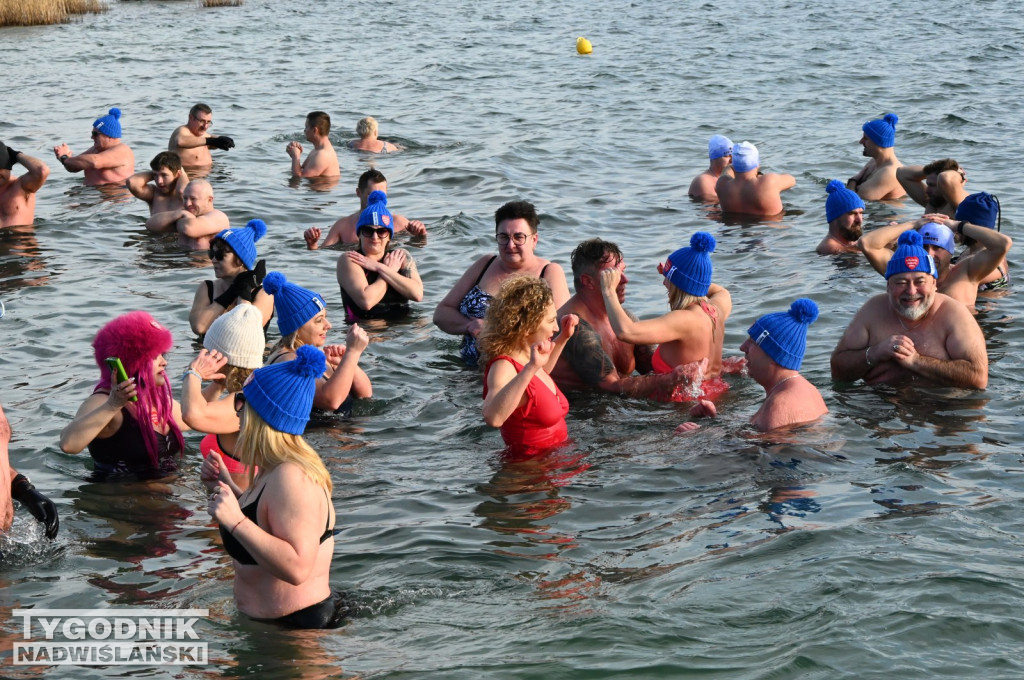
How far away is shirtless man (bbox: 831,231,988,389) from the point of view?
800cm

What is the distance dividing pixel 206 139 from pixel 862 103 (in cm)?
1158

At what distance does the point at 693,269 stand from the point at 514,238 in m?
1.58

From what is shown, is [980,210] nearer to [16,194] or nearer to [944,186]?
[944,186]

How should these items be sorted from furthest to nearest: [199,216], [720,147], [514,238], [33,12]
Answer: [33,12], [720,147], [199,216], [514,238]

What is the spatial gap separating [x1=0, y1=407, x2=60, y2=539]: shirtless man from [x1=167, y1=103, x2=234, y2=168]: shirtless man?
1061 cm

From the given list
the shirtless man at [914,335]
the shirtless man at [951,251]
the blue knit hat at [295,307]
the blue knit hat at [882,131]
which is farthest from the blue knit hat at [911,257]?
the blue knit hat at [882,131]

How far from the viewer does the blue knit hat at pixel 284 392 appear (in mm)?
4676

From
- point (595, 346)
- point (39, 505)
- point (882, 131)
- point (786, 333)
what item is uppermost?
point (882, 131)

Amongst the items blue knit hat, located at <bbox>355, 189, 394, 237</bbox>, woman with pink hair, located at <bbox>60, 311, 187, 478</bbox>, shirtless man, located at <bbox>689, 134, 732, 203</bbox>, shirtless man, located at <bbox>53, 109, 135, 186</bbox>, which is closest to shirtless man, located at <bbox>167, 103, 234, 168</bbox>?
shirtless man, located at <bbox>53, 109, 135, 186</bbox>

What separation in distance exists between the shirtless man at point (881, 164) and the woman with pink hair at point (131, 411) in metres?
9.81

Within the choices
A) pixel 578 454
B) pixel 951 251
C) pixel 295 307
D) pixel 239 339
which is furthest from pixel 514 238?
Answer: pixel 951 251

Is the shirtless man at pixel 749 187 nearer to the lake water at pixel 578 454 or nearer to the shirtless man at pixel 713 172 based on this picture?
the lake water at pixel 578 454

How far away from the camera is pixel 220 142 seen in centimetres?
1638

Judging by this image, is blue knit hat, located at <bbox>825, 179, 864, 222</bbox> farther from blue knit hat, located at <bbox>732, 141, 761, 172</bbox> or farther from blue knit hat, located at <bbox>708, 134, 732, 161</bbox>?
blue knit hat, located at <bbox>708, 134, 732, 161</bbox>
